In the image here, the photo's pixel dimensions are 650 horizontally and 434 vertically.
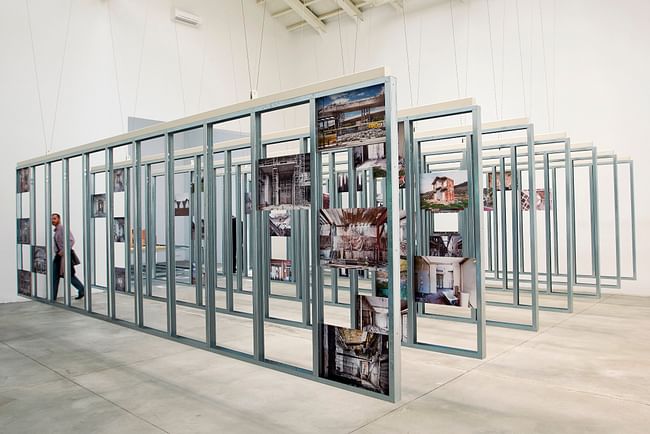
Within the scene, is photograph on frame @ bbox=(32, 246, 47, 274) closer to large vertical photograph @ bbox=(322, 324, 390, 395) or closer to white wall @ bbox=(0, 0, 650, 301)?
white wall @ bbox=(0, 0, 650, 301)

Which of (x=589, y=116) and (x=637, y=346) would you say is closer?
(x=637, y=346)

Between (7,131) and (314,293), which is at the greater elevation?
(7,131)

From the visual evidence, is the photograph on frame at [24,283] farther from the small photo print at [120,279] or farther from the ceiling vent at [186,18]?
the ceiling vent at [186,18]

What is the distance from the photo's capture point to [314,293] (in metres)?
4.69

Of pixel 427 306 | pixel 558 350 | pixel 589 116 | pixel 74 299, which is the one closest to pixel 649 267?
pixel 589 116

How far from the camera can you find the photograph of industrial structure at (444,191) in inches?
223

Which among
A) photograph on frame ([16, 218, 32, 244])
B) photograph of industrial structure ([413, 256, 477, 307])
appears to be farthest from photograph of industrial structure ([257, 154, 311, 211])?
photograph on frame ([16, 218, 32, 244])

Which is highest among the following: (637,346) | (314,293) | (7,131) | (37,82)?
(37,82)

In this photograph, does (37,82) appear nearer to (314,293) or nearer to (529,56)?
(314,293)

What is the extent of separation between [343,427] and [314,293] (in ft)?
4.09

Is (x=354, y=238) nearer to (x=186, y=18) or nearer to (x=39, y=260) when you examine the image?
(x=39, y=260)

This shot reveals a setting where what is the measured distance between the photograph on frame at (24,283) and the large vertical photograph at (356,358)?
7772 millimetres

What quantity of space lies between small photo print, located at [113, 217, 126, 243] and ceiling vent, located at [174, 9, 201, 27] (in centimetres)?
770

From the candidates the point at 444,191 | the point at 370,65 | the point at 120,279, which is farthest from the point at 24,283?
the point at 370,65
